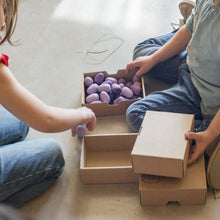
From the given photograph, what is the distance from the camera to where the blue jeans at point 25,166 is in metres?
1.06

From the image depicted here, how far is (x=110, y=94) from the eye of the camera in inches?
55.6

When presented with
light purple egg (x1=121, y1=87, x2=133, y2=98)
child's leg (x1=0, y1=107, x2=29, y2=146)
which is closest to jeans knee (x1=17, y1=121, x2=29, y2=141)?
child's leg (x1=0, y1=107, x2=29, y2=146)

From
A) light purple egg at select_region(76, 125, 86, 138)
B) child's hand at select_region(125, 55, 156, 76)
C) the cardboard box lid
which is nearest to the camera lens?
the cardboard box lid

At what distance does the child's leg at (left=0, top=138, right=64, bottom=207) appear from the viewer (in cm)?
106

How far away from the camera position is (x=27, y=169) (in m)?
1.08

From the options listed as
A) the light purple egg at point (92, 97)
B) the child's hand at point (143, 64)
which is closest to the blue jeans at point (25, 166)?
the light purple egg at point (92, 97)

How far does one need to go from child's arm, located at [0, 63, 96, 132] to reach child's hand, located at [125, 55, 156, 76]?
457mm

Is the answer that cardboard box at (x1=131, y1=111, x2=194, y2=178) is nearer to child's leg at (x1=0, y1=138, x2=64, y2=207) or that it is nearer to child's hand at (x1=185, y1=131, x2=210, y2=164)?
child's hand at (x1=185, y1=131, x2=210, y2=164)

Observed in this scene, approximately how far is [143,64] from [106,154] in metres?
0.43

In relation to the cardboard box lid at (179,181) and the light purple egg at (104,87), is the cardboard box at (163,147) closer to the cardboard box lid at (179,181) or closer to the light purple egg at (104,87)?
the cardboard box lid at (179,181)

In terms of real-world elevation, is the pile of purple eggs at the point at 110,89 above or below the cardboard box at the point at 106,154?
above

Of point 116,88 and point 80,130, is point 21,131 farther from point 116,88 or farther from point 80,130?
point 116,88

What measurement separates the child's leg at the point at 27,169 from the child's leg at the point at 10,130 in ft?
0.22

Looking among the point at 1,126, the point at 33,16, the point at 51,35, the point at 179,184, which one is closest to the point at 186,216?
the point at 179,184
